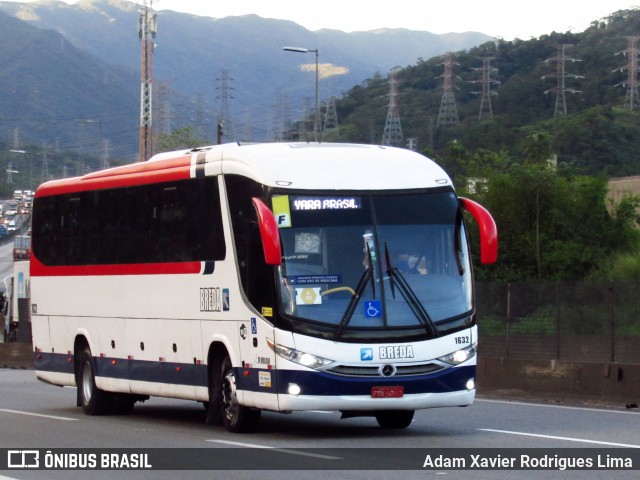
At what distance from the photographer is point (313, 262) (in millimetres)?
16344

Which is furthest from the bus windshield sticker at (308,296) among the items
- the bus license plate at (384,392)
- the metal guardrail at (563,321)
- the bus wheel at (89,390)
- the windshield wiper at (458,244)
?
the metal guardrail at (563,321)

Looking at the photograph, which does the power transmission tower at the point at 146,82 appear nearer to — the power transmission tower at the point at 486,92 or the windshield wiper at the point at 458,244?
the windshield wiper at the point at 458,244

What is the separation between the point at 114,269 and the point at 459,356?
640 centimetres

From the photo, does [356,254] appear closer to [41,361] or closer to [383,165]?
[383,165]

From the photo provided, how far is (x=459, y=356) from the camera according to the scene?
16609mm

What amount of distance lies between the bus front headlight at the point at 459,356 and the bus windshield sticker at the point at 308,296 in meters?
1.56

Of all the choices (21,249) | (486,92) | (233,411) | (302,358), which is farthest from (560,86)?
(302,358)

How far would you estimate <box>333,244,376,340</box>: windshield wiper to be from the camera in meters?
16.0

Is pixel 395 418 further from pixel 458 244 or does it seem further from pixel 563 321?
pixel 563 321

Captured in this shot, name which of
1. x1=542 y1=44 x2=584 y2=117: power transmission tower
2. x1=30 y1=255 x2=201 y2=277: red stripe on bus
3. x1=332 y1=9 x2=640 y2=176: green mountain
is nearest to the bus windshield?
x1=30 y1=255 x2=201 y2=277: red stripe on bus

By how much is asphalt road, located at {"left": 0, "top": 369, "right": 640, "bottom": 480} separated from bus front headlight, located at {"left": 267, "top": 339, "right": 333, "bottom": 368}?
877mm

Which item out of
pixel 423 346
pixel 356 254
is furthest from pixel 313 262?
pixel 423 346

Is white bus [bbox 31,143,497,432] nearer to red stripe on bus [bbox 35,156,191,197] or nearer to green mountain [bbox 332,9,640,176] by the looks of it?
red stripe on bus [bbox 35,156,191,197]

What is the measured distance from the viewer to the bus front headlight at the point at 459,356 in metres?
16.5
